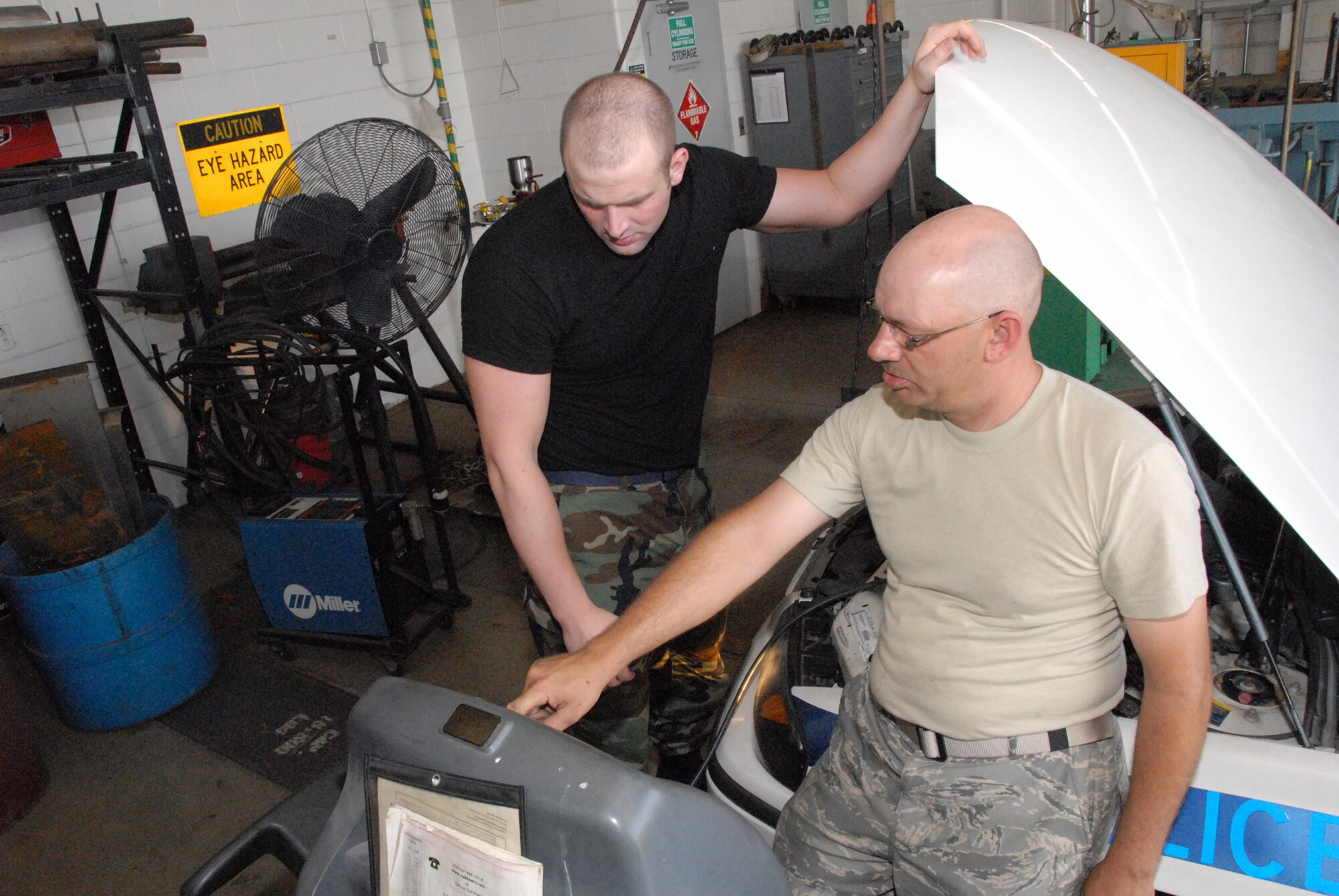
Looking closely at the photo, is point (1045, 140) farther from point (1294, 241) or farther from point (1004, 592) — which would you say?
point (1004, 592)

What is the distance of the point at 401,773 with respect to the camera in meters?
1.07

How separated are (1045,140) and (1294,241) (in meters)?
0.50

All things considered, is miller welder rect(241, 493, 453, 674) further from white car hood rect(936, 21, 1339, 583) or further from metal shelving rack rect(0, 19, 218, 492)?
white car hood rect(936, 21, 1339, 583)

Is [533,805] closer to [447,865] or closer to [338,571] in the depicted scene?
[447,865]

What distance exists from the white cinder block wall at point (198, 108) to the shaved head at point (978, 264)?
162 inches

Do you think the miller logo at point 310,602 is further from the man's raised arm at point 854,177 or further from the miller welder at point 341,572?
the man's raised arm at point 854,177

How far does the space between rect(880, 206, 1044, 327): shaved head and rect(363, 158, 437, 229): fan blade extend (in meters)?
2.58

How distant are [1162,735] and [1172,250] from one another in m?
0.63

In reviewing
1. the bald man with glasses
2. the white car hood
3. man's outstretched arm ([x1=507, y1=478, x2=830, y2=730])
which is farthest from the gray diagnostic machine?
the white car hood

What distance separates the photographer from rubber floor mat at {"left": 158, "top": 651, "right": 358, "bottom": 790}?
2951 millimetres

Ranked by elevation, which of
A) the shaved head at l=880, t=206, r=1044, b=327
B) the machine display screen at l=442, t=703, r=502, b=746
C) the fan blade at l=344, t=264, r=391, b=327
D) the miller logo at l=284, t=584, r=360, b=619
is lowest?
the miller logo at l=284, t=584, r=360, b=619

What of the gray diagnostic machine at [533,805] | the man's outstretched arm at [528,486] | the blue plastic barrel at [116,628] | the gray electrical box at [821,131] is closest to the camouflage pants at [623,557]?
the man's outstretched arm at [528,486]

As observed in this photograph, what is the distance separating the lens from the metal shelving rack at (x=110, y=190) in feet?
10.5

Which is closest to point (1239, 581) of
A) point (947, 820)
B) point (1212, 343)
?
point (1212, 343)
